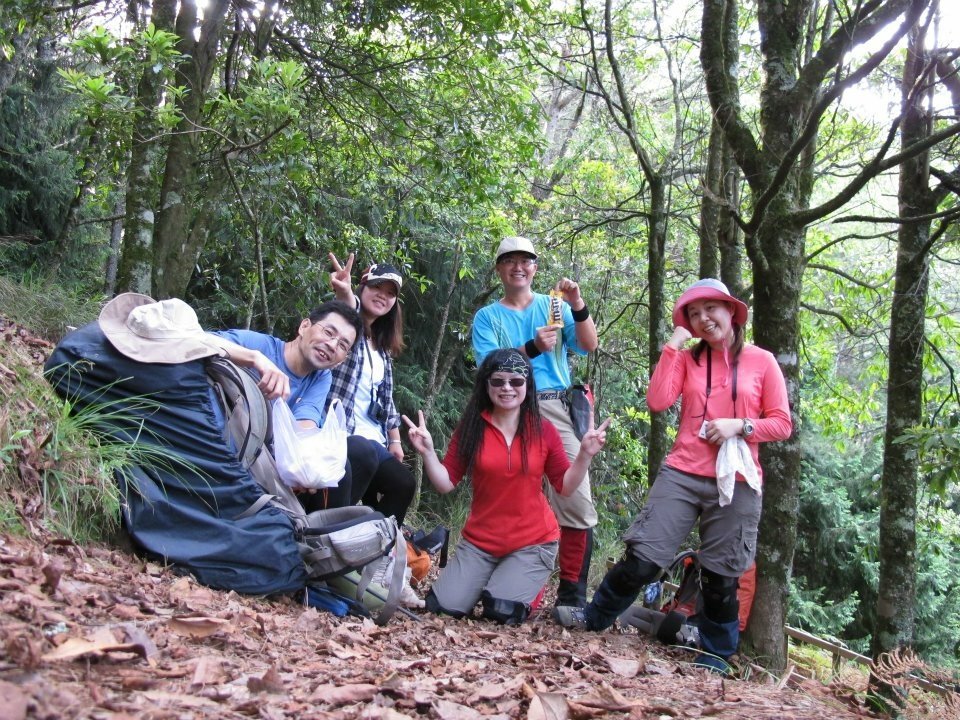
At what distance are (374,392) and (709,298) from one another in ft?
7.13

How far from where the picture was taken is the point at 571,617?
4.82m

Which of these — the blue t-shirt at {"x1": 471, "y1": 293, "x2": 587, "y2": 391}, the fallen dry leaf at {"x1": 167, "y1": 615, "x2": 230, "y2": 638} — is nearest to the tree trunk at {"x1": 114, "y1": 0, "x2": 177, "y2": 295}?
the blue t-shirt at {"x1": 471, "y1": 293, "x2": 587, "y2": 391}

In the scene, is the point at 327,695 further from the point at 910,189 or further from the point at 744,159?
the point at 910,189

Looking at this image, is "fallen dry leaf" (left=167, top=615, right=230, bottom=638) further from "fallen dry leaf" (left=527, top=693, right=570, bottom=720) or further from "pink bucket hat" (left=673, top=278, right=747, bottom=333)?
"pink bucket hat" (left=673, top=278, right=747, bottom=333)

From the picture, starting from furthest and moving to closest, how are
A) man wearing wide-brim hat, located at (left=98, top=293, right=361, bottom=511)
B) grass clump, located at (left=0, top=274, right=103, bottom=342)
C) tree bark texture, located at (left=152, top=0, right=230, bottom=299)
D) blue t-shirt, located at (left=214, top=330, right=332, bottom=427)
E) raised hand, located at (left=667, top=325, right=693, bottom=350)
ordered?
grass clump, located at (left=0, top=274, right=103, bottom=342) < tree bark texture, located at (left=152, top=0, right=230, bottom=299) < raised hand, located at (left=667, top=325, right=693, bottom=350) < blue t-shirt, located at (left=214, top=330, right=332, bottom=427) < man wearing wide-brim hat, located at (left=98, top=293, right=361, bottom=511)

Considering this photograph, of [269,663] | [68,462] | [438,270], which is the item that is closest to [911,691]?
[269,663]

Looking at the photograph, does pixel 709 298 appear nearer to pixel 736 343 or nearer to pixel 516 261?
pixel 736 343

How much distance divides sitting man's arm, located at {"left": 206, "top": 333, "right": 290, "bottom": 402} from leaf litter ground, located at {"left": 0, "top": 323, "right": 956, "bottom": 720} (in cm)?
97

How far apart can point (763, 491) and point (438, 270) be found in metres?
7.63

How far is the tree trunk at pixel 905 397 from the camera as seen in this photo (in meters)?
5.21

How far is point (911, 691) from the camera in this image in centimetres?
425

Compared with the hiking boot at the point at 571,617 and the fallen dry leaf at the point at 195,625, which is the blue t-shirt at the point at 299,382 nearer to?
the fallen dry leaf at the point at 195,625

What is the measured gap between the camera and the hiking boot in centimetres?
480

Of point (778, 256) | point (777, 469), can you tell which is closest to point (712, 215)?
point (778, 256)
